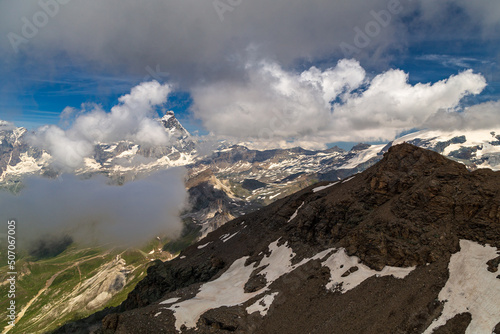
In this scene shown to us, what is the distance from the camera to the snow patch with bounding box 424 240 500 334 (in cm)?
2872

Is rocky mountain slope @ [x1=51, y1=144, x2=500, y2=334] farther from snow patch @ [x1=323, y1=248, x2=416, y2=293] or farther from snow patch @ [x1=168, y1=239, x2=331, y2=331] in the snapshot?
snow patch @ [x1=168, y1=239, x2=331, y2=331]

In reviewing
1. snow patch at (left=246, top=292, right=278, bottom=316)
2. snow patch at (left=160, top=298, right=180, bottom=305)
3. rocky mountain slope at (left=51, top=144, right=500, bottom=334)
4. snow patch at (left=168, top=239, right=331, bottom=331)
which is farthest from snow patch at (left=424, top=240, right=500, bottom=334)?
snow patch at (left=160, top=298, right=180, bottom=305)

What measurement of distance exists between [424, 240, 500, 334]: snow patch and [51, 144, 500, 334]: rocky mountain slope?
0.12 metres

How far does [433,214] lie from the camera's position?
152ft

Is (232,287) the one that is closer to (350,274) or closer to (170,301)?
(170,301)

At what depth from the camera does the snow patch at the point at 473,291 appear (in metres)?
28.7

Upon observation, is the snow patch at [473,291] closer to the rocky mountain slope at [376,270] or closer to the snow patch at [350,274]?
the rocky mountain slope at [376,270]

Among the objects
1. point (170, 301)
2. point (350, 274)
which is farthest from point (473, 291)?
point (170, 301)

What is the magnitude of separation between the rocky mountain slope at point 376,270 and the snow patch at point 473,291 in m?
0.12

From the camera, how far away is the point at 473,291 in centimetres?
3231

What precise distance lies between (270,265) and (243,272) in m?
8.69

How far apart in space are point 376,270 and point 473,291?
538 inches

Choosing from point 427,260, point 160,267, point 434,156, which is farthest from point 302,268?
point 160,267

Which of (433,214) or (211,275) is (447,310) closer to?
(433,214)
